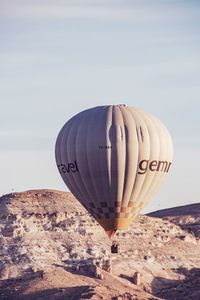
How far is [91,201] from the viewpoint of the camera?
4975 inches

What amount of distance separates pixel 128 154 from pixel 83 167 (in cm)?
460

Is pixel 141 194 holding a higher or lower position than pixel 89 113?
lower

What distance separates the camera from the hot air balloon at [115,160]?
124625mm

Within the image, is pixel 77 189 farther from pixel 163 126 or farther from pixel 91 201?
pixel 163 126

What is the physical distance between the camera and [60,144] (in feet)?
423

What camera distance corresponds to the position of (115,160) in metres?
125

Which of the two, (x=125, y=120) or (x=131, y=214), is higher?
(x=125, y=120)

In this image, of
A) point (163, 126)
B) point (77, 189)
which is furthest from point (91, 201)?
point (163, 126)

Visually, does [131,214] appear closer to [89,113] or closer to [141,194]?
[141,194]

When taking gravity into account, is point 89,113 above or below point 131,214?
above

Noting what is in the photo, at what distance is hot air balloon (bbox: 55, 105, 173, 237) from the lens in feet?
409

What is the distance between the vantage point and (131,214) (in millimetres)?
125312

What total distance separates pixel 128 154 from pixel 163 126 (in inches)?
224

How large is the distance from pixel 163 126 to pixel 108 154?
722 centimetres
